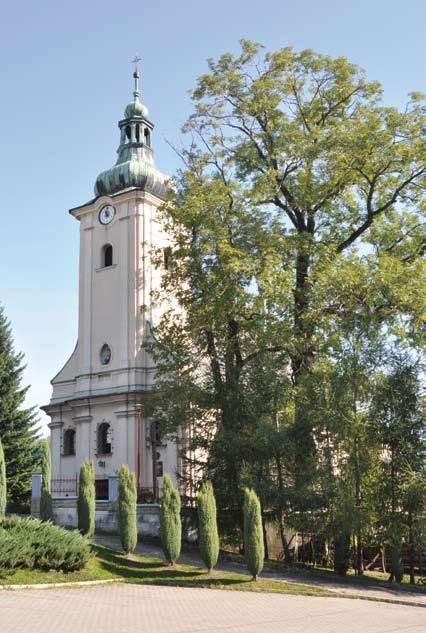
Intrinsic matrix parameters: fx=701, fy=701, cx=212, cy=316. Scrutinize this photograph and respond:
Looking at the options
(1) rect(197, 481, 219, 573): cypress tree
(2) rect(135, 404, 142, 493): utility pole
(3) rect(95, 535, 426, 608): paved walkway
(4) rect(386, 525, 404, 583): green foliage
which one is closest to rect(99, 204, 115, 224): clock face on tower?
(2) rect(135, 404, 142, 493): utility pole

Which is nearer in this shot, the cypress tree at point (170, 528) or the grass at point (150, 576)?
the grass at point (150, 576)

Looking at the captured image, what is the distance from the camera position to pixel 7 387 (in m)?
35.2

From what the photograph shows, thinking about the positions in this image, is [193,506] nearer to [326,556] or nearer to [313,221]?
[326,556]

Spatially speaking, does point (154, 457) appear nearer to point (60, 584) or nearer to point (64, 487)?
point (64, 487)

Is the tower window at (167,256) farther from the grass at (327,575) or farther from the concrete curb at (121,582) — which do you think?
the concrete curb at (121,582)

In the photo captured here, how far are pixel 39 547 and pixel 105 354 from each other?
19021 millimetres

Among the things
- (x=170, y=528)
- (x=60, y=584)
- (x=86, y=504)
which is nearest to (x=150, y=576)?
(x=170, y=528)

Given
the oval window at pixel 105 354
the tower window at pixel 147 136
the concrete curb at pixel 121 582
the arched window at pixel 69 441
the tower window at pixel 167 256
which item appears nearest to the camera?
the concrete curb at pixel 121 582

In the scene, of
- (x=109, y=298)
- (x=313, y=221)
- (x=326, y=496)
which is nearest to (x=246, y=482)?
(x=326, y=496)

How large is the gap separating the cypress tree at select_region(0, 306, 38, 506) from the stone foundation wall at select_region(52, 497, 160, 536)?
930 centimetres

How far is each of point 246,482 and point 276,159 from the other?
1097 cm

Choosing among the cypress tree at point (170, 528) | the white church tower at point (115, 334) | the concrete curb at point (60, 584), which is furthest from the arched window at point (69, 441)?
the concrete curb at point (60, 584)

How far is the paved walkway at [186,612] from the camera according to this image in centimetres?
1137

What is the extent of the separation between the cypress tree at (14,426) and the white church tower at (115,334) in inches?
61.9
